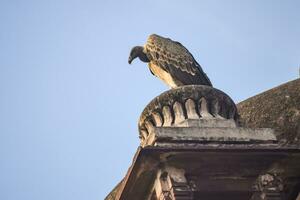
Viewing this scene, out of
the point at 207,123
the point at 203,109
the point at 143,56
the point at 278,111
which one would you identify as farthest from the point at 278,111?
the point at 207,123

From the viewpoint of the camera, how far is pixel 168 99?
8.20 meters

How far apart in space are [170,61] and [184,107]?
2.83ft

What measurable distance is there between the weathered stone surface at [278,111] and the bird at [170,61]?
3.30 feet

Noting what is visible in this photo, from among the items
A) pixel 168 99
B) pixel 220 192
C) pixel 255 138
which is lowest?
pixel 220 192

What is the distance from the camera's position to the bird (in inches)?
343

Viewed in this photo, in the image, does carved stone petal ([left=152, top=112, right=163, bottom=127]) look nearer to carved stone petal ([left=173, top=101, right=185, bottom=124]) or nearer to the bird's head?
carved stone petal ([left=173, top=101, right=185, bottom=124])

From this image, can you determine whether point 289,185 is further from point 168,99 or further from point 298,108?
point 298,108

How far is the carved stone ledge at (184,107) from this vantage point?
→ 815cm

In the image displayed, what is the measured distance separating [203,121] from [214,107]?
11.4 inches

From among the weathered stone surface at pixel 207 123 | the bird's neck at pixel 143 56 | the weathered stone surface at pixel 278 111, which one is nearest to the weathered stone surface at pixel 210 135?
the weathered stone surface at pixel 207 123

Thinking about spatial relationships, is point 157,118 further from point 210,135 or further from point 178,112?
point 210,135

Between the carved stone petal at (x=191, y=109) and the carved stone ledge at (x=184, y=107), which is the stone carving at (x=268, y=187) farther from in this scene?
the carved stone petal at (x=191, y=109)

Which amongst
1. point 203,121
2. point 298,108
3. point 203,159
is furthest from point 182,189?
point 298,108

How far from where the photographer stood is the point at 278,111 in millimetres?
10297
